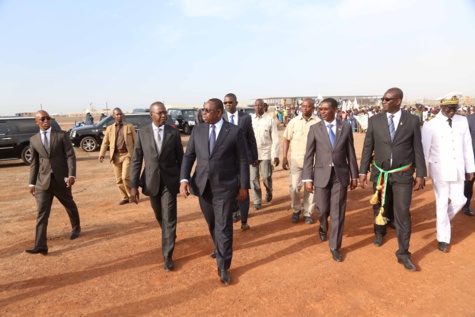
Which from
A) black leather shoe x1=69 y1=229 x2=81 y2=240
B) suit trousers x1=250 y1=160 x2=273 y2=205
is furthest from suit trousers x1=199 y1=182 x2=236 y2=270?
black leather shoe x1=69 y1=229 x2=81 y2=240

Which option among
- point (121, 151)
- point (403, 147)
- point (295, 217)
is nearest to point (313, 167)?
point (403, 147)

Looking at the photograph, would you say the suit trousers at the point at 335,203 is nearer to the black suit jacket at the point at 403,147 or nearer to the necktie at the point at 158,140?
the black suit jacket at the point at 403,147

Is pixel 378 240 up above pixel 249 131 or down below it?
below

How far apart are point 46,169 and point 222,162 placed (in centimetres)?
275

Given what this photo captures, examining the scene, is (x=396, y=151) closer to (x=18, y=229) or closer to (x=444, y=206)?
(x=444, y=206)

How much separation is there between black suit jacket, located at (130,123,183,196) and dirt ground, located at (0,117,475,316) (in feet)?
3.36

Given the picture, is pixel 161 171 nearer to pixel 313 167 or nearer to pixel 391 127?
pixel 313 167

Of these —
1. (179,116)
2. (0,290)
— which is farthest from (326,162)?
(179,116)

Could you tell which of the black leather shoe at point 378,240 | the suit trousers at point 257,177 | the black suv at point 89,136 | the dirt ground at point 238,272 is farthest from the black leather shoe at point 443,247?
the black suv at point 89,136

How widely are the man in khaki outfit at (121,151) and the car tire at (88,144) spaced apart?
974 cm

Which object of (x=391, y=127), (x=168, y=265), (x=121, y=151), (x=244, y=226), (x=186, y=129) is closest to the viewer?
(x=168, y=265)

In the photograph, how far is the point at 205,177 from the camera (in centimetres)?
376

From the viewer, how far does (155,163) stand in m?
4.16

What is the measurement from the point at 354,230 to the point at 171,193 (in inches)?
123
